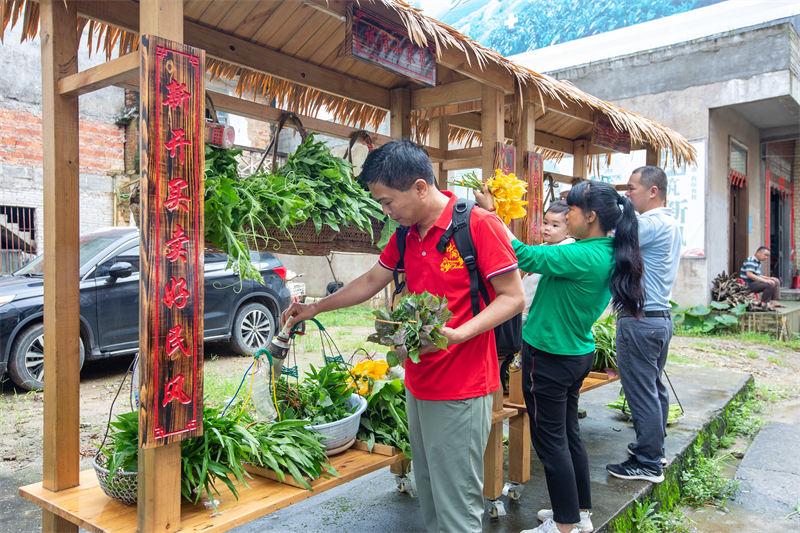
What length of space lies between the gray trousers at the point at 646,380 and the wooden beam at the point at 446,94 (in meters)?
1.85

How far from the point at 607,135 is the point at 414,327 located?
3.83m

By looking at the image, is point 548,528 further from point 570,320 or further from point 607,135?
point 607,135

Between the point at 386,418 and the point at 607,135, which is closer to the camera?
the point at 386,418

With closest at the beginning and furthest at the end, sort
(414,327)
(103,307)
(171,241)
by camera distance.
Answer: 1. (171,241)
2. (414,327)
3. (103,307)

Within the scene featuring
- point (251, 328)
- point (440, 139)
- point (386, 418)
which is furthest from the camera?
point (251, 328)

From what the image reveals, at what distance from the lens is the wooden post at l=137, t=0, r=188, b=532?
1.97 meters

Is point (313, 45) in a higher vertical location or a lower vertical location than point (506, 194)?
higher

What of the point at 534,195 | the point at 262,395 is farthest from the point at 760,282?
the point at 262,395

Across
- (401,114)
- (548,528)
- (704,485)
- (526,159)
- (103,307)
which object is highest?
(401,114)

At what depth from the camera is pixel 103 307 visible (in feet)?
21.4

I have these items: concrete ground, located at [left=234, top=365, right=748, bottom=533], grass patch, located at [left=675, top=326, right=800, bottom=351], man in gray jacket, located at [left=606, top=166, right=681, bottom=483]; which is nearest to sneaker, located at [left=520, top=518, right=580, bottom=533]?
concrete ground, located at [left=234, top=365, right=748, bottom=533]

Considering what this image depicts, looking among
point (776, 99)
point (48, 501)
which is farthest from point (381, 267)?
point (776, 99)

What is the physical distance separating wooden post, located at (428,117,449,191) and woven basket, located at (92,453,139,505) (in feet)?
10.4

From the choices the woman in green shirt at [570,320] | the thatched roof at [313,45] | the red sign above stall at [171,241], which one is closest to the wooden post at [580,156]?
the thatched roof at [313,45]
